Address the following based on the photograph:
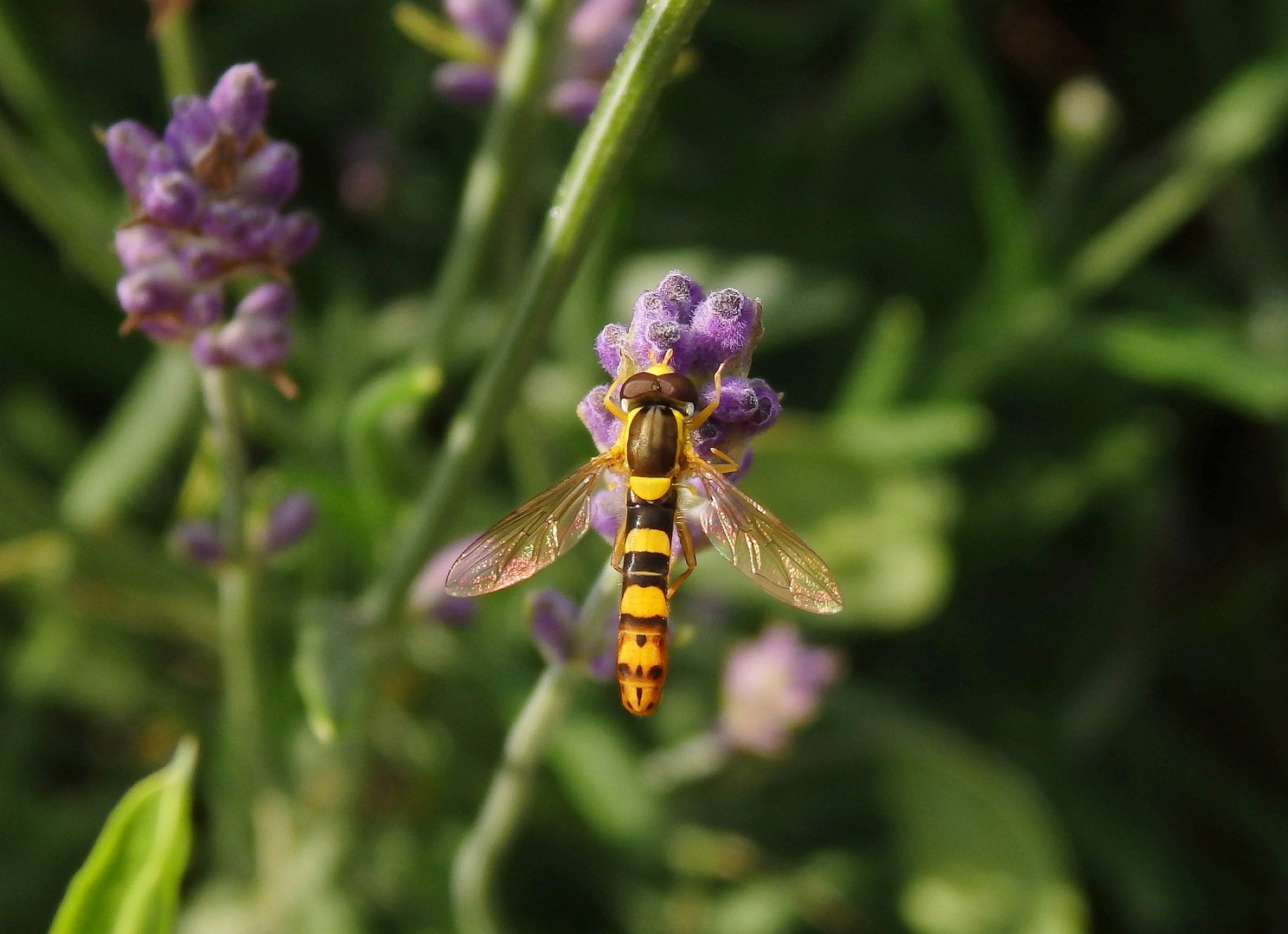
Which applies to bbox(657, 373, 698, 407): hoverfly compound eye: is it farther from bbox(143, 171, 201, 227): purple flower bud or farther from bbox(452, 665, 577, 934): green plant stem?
bbox(143, 171, 201, 227): purple flower bud

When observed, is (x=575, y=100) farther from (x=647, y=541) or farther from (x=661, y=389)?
(x=647, y=541)

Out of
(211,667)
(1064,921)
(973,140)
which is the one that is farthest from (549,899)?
(973,140)

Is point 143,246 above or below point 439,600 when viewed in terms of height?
above

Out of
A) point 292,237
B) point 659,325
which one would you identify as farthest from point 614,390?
point 292,237

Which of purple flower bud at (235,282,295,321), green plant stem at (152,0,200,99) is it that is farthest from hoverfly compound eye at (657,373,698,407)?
green plant stem at (152,0,200,99)

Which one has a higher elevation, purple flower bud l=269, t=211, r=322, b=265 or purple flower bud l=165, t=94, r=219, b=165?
purple flower bud l=165, t=94, r=219, b=165
